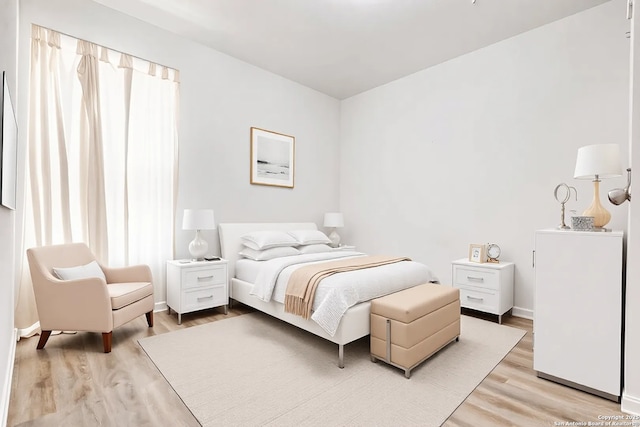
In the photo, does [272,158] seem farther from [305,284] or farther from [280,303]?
[305,284]

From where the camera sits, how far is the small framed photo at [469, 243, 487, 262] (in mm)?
3661

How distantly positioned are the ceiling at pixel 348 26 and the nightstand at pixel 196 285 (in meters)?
2.63

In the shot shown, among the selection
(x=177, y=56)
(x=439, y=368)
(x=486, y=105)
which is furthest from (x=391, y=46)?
(x=439, y=368)

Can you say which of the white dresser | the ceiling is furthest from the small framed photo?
the ceiling

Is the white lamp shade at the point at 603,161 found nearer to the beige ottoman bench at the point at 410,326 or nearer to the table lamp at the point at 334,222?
the beige ottoman bench at the point at 410,326

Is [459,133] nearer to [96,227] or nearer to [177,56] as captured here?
[177,56]

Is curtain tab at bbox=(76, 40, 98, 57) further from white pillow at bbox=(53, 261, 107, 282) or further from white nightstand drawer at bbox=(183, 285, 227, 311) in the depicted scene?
white nightstand drawer at bbox=(183, 285, 227, 311)

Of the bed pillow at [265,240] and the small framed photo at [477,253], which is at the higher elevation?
the bed pillow at [265,240]

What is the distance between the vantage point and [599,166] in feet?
7.01

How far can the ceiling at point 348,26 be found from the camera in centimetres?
315

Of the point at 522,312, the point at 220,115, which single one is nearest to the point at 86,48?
the point at 220,115

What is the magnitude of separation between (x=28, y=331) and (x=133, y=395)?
1.63 m

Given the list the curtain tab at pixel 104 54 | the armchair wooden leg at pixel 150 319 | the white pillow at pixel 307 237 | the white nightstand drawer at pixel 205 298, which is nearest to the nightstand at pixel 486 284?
the white pillow at pixel 307 237

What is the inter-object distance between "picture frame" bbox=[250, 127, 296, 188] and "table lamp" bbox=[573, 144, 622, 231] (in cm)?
355
